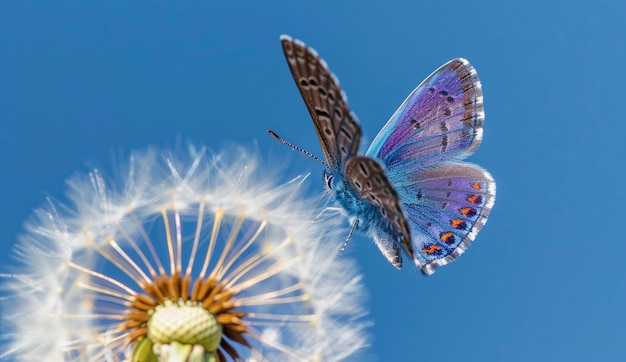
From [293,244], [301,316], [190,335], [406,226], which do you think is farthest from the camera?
[293,244]

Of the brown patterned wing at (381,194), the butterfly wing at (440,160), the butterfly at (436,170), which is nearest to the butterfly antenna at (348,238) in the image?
the butterfly at (436,170)

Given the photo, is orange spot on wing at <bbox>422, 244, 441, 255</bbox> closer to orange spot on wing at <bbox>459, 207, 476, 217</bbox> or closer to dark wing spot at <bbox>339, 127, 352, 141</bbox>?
orange spot on wing at <bbox>459, 207, 476, 217</bbox>

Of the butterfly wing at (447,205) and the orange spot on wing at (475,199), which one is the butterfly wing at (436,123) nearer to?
the butterfly wing at (447,205)

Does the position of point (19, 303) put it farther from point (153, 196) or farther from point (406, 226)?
point (406, 226)

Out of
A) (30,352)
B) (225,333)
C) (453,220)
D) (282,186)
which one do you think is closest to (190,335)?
(225,333)

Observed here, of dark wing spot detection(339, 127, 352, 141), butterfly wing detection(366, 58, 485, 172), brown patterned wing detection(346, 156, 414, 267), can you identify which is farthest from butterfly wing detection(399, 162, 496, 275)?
dark wing spot detection(339, 127, 352, 141)

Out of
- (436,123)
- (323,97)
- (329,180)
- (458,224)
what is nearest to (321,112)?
(323,97)
